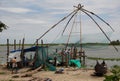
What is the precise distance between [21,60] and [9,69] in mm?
1022

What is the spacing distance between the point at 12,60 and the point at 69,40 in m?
4.80

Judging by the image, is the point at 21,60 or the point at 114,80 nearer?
the point at 114,80

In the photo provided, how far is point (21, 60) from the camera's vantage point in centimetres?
2023

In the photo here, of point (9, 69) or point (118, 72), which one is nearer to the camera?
point (118, 72)

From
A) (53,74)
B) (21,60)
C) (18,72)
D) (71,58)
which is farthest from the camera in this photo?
(71,58)

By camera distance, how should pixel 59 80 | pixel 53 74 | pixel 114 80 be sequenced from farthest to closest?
pixel 53 74 → pixel 59 80 → pixel 114 80

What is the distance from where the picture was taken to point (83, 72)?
18156 mm

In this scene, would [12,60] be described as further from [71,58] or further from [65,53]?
[71,58]

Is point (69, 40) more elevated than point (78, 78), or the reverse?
point (69, 40)

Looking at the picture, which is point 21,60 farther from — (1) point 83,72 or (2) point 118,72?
(2) point 118,72

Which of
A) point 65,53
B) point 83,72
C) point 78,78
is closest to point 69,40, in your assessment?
point 65,53

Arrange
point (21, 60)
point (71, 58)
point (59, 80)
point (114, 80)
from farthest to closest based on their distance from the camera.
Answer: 1. point (71, 58)
2. point (21, 60)
3. point (59, 80)
4. point (114, 80)

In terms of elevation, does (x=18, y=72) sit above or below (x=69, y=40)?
below

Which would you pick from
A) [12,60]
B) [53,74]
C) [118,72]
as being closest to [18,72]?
[12,60]
